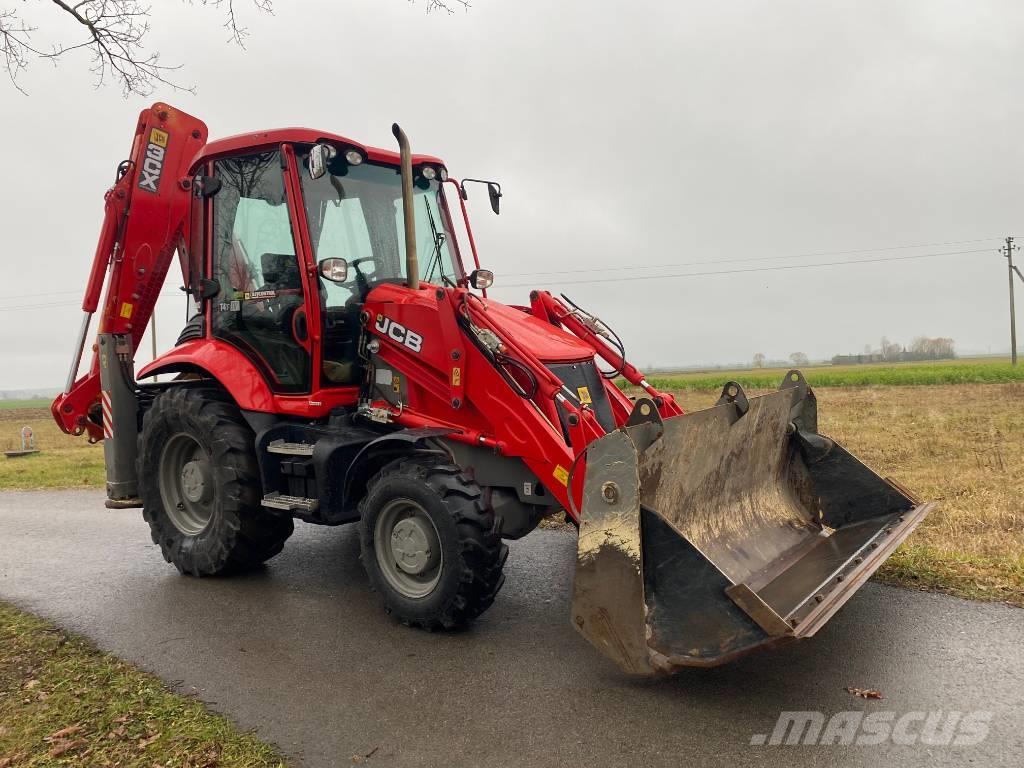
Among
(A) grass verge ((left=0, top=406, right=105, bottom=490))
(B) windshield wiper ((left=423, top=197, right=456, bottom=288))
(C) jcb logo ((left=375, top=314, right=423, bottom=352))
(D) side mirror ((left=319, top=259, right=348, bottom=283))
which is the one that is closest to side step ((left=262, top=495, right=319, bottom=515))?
(C) jcb logo ((left=375, top=314, right=423, bottom=352))

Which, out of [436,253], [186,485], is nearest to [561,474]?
[436,253]

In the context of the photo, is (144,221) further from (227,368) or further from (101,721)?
(101,721)

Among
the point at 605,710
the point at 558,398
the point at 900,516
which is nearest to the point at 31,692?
the point at 605,710

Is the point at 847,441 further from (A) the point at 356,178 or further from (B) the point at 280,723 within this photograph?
(B) the point at 280,723

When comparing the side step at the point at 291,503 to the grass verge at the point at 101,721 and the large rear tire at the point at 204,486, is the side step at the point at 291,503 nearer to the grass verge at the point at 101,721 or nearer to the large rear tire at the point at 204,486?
the large rear tire at the point at 204,486

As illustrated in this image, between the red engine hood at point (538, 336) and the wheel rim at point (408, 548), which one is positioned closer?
the wheel rim at point (408, 548)

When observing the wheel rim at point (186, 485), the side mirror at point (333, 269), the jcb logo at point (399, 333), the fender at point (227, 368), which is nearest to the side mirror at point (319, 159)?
the side mirror at point (333, 269)

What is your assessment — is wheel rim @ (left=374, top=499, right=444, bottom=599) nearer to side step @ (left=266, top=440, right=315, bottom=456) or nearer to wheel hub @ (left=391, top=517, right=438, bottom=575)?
wheel hub @ (left=391, top=517, right=438, bottom=575)

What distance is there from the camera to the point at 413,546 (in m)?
4.51

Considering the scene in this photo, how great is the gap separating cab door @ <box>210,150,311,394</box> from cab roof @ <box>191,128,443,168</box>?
67 mm

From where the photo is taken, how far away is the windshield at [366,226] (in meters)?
5.34

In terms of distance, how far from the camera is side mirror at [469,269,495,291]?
6.02m

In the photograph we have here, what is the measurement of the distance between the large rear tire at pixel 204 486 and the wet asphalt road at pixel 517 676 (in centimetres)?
29

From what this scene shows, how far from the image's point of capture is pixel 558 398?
4.54 metres
